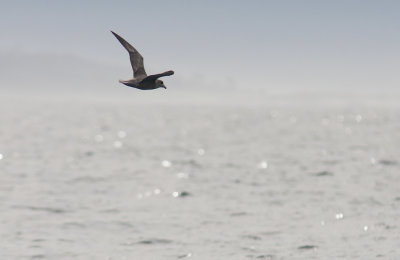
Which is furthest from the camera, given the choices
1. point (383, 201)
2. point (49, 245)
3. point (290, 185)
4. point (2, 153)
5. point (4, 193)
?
point (2, 153)

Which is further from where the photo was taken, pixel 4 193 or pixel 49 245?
pixel 4 193

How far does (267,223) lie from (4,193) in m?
17.3

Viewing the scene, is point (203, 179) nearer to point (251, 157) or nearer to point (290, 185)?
point (290, 185)

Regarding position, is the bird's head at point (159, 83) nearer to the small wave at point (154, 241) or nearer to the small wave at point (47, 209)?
the small wave at point (154, 241)

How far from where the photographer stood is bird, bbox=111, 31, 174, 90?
12.1 meters

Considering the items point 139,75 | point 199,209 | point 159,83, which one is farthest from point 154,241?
point 159,83

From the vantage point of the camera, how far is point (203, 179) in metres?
48.0

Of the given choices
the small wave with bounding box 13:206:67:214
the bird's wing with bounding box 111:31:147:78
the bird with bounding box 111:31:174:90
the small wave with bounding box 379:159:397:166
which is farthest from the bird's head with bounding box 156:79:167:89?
the small wave with bounding box 379:159:397:166

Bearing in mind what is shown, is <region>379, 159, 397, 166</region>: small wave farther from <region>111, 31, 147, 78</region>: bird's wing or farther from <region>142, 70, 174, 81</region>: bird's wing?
<region>142, 70, 174, 81</region>: bird's wing

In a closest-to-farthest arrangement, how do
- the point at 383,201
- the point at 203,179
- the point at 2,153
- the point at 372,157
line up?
1. the point at 383,201
2. the point at 203,179
3. the point at 372,157
4. the point at 2,153

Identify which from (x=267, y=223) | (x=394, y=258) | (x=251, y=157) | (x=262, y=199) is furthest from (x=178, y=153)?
(x=394, y=258)

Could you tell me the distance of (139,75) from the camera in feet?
41.5

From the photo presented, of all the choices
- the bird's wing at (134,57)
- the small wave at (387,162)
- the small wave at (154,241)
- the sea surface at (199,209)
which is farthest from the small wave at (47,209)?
the small wave at (387,162)

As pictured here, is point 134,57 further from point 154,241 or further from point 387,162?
point 387,162
